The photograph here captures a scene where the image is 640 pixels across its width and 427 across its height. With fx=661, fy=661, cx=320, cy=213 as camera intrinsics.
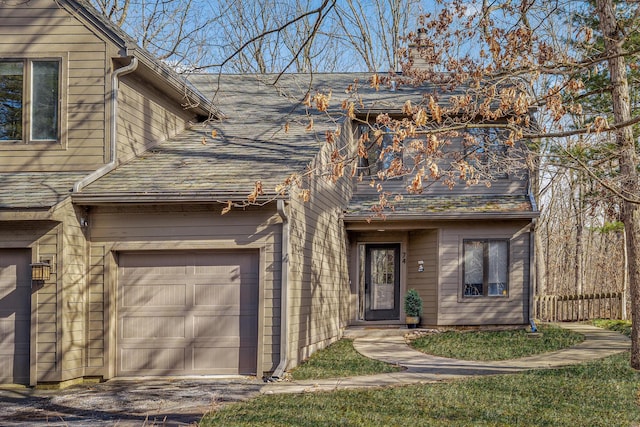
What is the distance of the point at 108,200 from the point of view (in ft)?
32.6

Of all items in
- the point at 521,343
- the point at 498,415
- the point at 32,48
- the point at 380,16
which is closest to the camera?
the point at 498,415

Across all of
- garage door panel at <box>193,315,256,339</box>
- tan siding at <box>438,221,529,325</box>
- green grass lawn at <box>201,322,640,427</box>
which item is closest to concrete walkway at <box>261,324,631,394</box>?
green grass lawn at <box>201,322,640,427</box>

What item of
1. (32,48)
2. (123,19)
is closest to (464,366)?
(32,48)

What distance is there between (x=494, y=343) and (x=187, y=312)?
638cm

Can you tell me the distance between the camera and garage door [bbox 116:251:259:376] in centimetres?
1038

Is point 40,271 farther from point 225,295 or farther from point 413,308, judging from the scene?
point 413,308

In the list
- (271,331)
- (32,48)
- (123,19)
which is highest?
(123,19)

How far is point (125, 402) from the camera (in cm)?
844

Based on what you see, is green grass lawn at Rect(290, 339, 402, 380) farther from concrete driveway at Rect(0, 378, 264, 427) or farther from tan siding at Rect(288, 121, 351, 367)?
concrete driveway at Rect(0, 378, 264, 427)

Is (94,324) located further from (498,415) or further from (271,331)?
(498,415)

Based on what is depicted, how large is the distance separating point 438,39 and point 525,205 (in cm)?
540

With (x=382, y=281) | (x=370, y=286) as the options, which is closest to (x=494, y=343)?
(x=382, y=281)

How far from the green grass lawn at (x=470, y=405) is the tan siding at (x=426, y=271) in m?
6.03

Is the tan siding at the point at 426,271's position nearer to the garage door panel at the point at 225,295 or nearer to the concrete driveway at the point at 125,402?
the garage door panel at the point at 225,295
